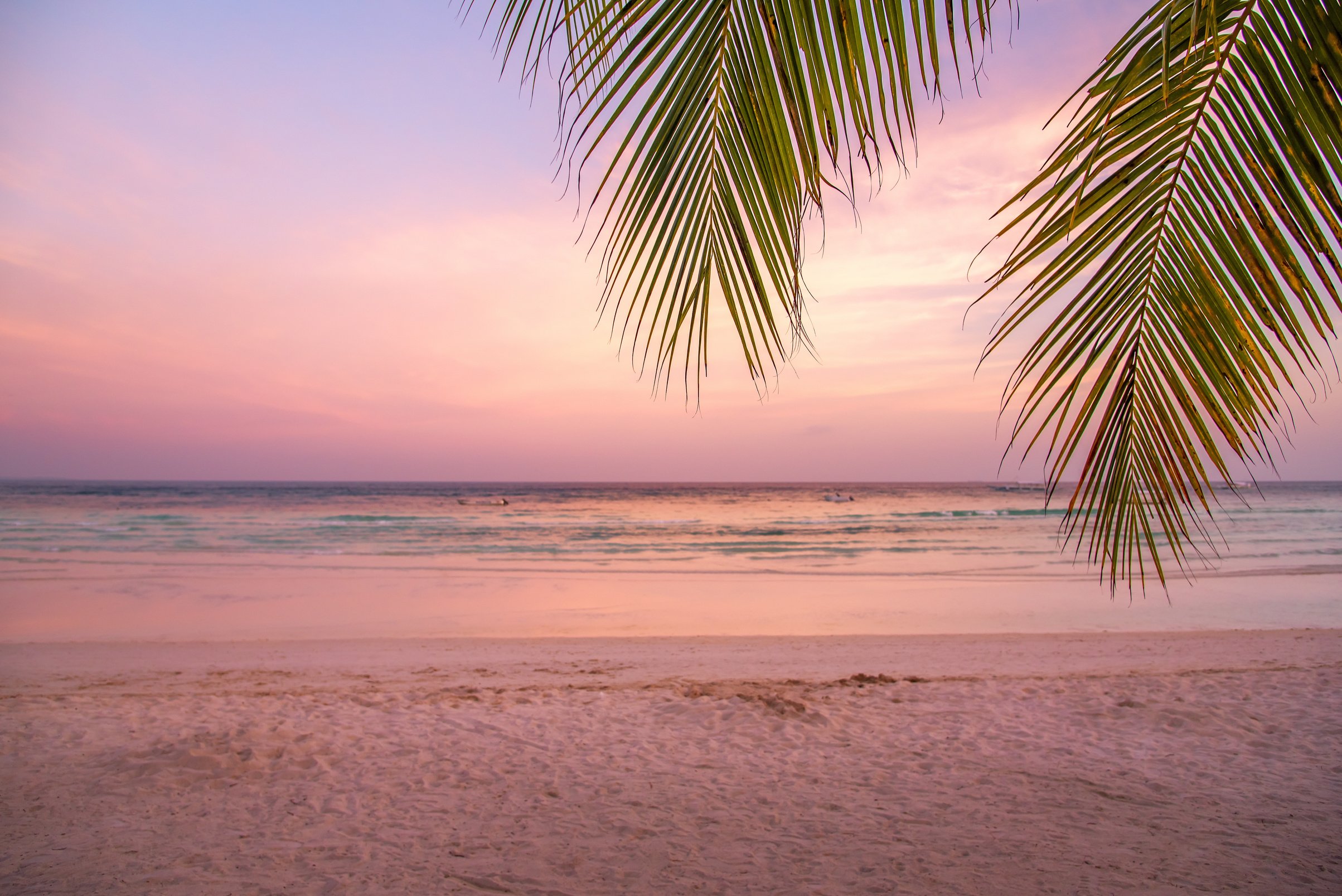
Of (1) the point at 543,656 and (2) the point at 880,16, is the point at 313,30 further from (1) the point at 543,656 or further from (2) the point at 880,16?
(1) the point at 543,656

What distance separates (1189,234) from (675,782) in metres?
3.82

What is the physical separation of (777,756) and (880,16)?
4470 mm

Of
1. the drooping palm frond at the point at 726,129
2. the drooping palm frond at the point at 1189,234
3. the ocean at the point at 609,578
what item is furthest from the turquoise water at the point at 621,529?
the drooping palm frond at the point at 726,129

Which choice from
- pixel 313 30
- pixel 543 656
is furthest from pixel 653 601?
pixel 313 30

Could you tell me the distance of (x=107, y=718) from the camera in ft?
17.9

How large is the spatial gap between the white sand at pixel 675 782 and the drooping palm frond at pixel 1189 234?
98.2 inches

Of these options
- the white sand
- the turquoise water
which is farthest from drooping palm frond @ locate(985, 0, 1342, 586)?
the turquoise water

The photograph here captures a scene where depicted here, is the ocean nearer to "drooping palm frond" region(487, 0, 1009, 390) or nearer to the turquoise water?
the turquoise water

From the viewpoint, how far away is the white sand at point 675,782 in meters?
3.20

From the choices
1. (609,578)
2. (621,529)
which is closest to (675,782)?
(609,578)

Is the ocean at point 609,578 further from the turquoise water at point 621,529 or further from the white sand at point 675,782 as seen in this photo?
the white sand at point 675,782

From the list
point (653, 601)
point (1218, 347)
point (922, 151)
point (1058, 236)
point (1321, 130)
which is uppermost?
point (922, 151)

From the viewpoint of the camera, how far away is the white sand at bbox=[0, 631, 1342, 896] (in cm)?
320

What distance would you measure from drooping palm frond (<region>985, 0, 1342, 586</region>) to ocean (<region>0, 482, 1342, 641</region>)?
0.24m
